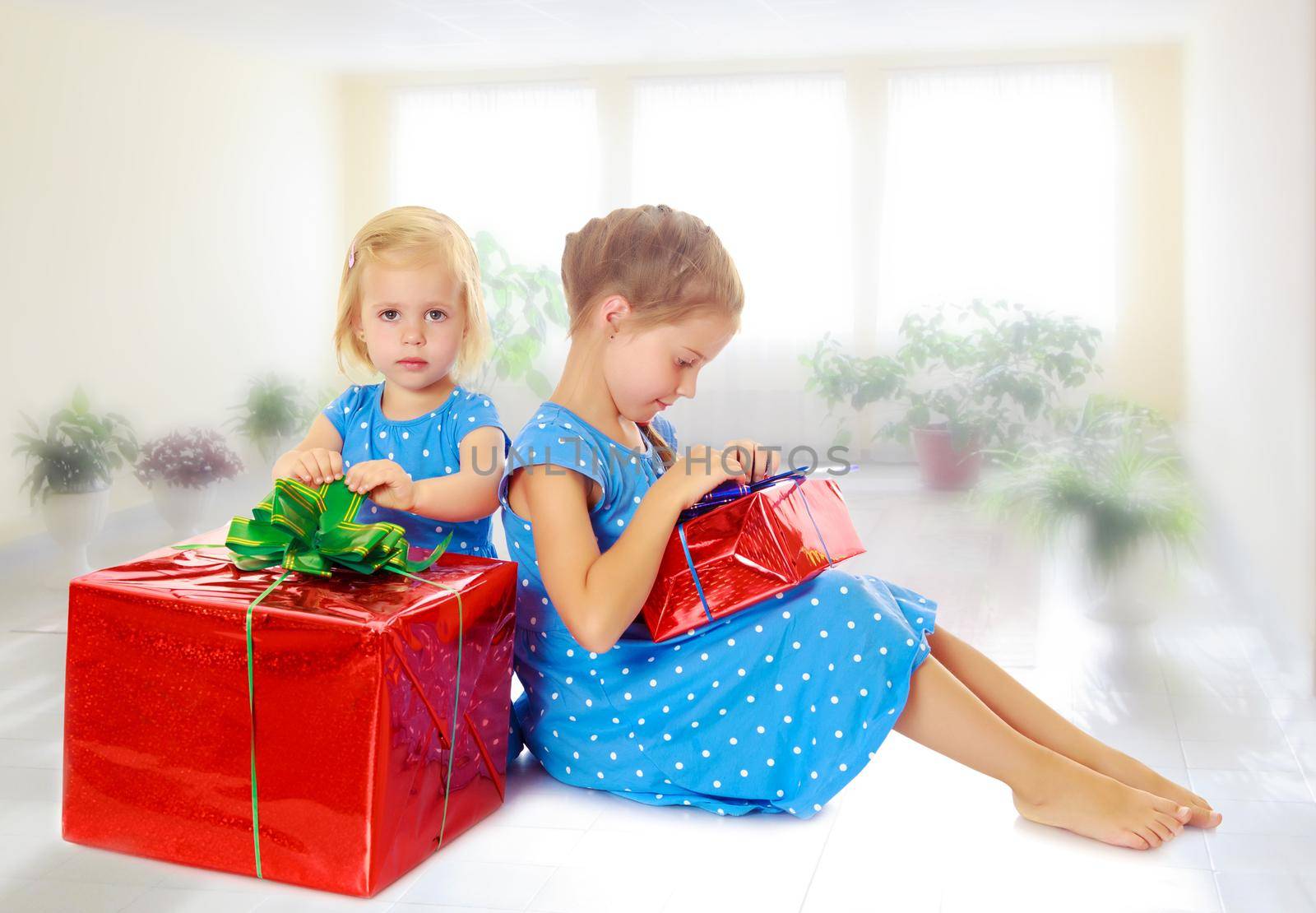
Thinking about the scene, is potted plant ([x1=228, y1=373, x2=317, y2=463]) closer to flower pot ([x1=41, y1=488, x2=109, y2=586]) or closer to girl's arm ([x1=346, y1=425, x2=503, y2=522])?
flower pot ([x1=41, y1=488, x2=109, y2=586])

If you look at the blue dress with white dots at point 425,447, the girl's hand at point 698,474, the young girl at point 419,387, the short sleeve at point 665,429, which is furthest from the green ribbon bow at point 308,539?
the short sleeve at point 665,429

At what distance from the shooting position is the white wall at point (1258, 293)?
2.34m

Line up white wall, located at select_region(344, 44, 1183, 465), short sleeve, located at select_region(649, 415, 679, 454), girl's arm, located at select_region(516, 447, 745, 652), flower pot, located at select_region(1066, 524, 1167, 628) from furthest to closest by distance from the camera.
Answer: white wall, located at select_region(344, 44, 1183, 465) → flower pot, located at select_region(1066, 524, 1167, 628) → short sleeve, located at select_region(649, 415, 679, 454) → girl's arm, located at select_region(516, 447, 745, 652)

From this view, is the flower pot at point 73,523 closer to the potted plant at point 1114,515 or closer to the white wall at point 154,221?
the white wall at point 154,221

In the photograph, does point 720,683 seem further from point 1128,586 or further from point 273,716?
point 1128,586

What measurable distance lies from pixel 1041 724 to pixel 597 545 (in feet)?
2.12

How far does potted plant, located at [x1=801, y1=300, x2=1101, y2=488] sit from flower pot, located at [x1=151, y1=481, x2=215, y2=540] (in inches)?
76.3

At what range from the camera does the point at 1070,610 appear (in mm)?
2744

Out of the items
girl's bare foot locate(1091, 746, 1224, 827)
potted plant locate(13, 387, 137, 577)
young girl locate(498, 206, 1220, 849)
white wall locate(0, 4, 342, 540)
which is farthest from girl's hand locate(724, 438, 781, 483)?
white wall locate(0, 4, 342, 540)

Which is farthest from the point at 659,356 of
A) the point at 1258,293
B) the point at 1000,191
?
the point at 1000,191

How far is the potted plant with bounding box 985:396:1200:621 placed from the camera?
2684 millimetres

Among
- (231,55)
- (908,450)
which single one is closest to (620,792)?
(908,450)

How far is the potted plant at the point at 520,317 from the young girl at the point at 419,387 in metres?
2.16

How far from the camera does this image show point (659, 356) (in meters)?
1.53
